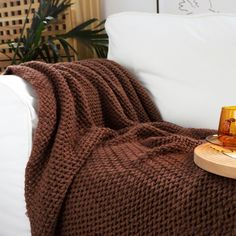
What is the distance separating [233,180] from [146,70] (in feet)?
2.25

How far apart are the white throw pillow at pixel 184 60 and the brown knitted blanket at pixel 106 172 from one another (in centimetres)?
13

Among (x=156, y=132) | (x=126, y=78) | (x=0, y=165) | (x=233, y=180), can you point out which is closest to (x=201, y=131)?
(x=156, y=132)

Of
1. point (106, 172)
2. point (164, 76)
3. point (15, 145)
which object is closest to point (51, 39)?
point (164, 76)

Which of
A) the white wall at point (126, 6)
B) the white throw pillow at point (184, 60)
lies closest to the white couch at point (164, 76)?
the white throw pillow at point (184, 60)

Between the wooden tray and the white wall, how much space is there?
3.93ft

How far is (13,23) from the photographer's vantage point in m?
1.83

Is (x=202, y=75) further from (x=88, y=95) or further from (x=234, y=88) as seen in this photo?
(x=88, y=95)

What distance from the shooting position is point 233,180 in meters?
0.59

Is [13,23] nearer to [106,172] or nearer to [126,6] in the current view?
[126,6]

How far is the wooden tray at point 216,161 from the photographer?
1.86 ft

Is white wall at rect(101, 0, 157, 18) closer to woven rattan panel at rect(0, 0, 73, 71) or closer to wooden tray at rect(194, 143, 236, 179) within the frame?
woven rattan panel at rect(0, 0, 73, 71)

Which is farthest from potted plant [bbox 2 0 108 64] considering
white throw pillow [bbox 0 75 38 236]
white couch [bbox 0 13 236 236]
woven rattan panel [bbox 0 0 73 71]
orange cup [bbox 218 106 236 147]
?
orange cup [bbox 218 106 236 147]

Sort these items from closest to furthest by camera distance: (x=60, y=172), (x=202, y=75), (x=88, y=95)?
(x=60, y=172), (x=88, y=95), (x=202, y=75)

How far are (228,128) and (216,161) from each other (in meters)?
0.12
